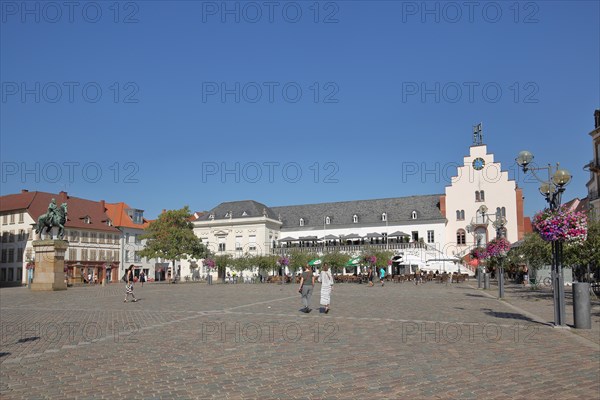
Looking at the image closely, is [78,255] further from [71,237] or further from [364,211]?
[364,211]

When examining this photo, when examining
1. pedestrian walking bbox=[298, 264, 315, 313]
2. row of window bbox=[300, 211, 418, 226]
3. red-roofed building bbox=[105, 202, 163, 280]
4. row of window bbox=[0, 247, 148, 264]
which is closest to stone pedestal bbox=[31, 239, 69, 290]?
pedestrian walking bbox=[298, 264, 315, 313]

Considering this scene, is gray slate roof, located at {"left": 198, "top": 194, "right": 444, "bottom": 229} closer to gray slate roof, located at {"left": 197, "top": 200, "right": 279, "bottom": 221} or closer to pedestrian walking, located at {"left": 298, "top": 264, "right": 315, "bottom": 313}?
gray slate roof, located at {"left": 197, "top": 200, "right": 279, "bottom": 221}

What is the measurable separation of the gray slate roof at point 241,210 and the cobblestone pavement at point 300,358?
63.6 meters

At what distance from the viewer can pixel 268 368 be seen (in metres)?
8.60

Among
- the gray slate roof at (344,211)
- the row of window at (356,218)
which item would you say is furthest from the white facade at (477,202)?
the row of window at (356,218)

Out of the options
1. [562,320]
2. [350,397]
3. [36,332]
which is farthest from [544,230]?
[36,332]

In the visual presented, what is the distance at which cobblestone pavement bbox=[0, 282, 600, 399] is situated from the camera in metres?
7.25

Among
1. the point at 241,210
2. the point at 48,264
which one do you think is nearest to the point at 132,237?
the point at 241,210

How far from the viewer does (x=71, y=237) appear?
68250 millimetres

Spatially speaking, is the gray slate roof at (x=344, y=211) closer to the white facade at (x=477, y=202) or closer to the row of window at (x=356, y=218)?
the row of window at (x=356, y=218)

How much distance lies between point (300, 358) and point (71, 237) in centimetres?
6572

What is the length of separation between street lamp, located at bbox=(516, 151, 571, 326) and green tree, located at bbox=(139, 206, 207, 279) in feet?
166

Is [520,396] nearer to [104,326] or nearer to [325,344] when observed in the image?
[325,344]

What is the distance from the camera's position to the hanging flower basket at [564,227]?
14367 millimetres
